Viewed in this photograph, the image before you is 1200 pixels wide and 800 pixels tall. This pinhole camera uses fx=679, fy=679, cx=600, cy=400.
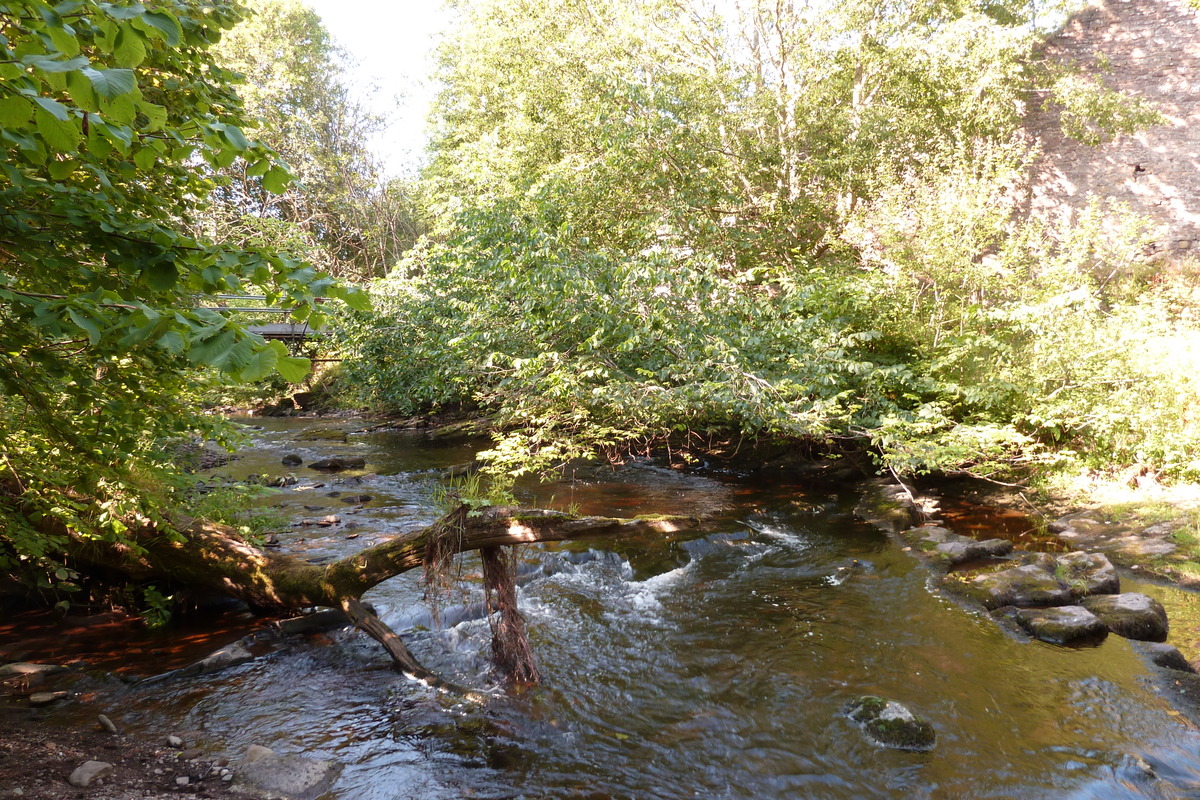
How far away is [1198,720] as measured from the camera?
4.93 metres

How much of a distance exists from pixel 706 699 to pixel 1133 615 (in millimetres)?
4231

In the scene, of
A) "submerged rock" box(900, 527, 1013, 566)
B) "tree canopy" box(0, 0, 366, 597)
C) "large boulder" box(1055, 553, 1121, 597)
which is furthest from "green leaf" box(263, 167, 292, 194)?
"submerged rock" box(900, 527, 1013, 566)

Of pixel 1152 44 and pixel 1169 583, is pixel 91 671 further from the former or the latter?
pixel 1152 44

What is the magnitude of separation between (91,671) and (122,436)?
2.56 m

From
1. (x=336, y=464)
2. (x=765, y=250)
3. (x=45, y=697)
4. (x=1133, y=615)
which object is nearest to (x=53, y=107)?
(x=45, y=697)

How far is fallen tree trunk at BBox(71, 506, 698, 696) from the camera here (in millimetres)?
4957

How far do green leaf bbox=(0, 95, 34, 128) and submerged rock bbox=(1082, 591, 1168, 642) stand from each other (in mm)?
8234

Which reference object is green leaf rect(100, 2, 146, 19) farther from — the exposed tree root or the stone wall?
the stone wall

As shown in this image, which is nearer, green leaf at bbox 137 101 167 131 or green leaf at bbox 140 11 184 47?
green leaf at bbox 140 11 184 47

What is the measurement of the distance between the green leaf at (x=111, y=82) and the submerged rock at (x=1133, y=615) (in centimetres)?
807

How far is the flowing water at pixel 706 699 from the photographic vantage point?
4.39m

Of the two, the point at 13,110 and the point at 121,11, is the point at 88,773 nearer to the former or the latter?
the point at 13,110

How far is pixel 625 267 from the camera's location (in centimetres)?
899

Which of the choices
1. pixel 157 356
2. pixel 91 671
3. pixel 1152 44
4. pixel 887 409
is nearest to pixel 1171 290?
pixel 1152 44
